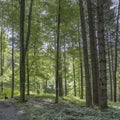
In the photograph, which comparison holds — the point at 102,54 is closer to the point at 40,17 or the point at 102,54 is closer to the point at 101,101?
the point at 101,101

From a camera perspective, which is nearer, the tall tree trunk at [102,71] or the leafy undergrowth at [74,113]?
the leafy undergrowth at [74,113]

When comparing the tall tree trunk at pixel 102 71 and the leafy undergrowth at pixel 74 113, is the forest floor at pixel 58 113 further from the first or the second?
the tall tree trunk at pixel 102 71

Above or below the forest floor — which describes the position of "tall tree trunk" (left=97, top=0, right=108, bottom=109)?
above

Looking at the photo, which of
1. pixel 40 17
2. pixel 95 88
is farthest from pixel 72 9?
pixel 95 88

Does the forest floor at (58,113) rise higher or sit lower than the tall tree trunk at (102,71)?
lower

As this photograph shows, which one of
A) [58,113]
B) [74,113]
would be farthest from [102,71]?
[58,113]

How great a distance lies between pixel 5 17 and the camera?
19.2m

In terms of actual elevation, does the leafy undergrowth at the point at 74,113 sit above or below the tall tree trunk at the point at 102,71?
below

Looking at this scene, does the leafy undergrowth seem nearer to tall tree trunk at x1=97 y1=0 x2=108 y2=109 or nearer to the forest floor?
the forest floor

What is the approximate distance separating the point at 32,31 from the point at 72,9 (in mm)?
4705

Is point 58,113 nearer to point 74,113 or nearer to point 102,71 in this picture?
point 74,113

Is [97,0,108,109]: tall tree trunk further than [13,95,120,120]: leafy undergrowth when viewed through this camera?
Yes

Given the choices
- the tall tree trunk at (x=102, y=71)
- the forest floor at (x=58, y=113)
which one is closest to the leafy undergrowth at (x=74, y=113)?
the forest floor at (x=58, y=113)

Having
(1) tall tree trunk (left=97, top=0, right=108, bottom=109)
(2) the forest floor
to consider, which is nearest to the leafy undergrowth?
(2) the forest floor
